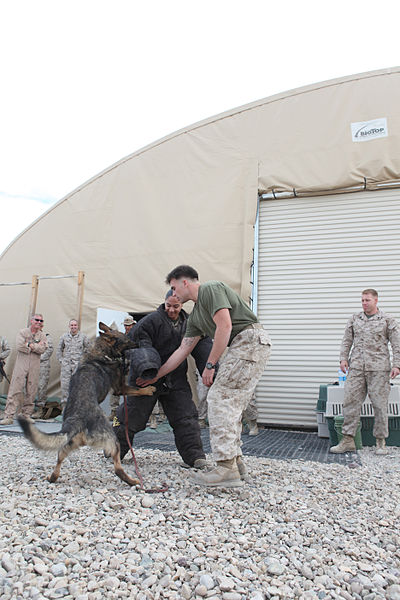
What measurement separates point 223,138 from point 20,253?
534 centimetres

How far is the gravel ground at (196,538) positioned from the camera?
188 centimetres

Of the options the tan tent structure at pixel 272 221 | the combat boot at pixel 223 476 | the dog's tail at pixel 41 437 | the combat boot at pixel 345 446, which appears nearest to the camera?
the dog's tail at pixel 41 437

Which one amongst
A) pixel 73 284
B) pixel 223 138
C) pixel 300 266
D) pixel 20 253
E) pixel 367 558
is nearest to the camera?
pixel 367 558

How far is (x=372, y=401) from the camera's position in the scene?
5.33 metres

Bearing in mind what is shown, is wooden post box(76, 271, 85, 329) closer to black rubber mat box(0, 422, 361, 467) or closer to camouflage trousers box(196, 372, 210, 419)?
black rubber mat box(0, 422, 361, 467)

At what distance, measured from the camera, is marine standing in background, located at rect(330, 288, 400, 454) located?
17.2 ft

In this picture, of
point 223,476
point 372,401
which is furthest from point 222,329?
point 372,401

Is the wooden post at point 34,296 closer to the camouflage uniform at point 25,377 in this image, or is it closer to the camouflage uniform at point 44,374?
the camouflage uniform at point 44,374

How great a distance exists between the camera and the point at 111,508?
108 inches

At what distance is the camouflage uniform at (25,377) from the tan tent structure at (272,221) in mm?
1259

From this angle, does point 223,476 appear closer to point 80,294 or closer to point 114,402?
point 114,402

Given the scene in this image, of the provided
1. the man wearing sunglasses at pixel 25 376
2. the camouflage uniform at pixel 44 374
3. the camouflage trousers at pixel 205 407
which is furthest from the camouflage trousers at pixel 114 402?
the camouflage uniform at pixel 44 374

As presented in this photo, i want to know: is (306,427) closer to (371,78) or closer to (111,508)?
(111,508)

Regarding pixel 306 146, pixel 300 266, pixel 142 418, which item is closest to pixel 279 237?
pixel 300 266
